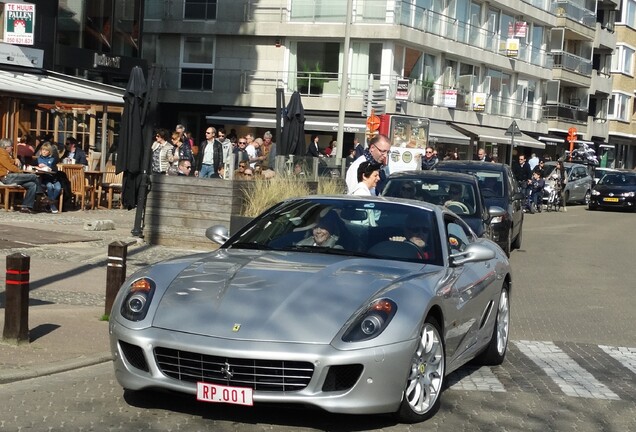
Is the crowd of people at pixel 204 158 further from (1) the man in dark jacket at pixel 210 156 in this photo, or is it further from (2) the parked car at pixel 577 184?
(2) the parked car at pixel 577 184

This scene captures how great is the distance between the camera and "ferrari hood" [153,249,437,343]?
646 cm

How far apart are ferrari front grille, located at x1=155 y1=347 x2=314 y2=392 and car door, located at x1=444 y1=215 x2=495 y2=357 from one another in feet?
4.84

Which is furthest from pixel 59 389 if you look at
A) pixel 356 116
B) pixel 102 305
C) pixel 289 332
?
pixel 356 116

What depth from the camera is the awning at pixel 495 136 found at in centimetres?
5397

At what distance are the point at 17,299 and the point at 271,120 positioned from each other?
3998cm

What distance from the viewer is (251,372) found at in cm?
636

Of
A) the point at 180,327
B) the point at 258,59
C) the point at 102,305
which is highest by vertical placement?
the point at 258,59

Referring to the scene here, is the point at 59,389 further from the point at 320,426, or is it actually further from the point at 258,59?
the point at 258,59

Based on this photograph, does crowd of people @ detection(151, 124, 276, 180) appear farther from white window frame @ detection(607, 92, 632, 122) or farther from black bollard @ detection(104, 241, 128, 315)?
white window frame @ detection(607, 92, 632, 122)

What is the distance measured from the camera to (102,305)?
11.6 metres

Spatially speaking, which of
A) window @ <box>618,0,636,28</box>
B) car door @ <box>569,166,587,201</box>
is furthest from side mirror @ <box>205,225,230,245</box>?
window @ <box>618,0,636,28</box>

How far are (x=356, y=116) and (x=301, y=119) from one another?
2318cm

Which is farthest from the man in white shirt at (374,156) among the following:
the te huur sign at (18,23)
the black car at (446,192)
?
the te huur sign at (18,23)

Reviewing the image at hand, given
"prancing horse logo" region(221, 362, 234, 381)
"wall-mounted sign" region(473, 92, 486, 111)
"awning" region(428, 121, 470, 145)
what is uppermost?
"wall-mounted sign" region(473, 92, 486, 111)
